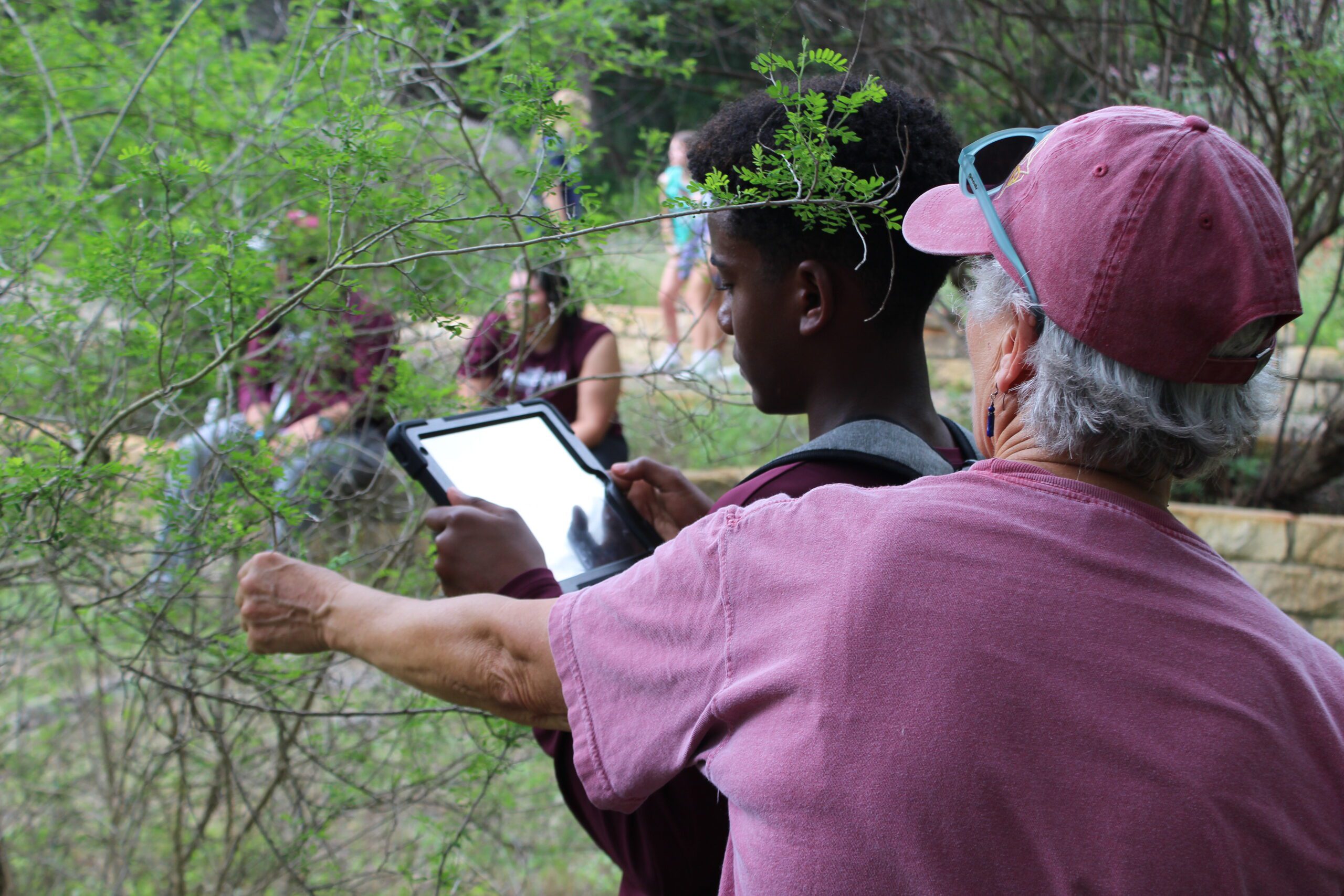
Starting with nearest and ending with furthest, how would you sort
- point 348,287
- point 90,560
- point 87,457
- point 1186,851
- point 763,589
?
point 1186,851 < point 763,589 < point 348,287 < point 87,457 < point 90,560

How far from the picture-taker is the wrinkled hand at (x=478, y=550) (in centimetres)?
141

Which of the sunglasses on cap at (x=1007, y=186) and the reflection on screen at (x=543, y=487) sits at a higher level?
the sunglasses on cap at (x=1007, y=186)

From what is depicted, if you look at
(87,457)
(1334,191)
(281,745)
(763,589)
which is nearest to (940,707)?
(763,589)

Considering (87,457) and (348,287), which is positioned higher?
(348,287)

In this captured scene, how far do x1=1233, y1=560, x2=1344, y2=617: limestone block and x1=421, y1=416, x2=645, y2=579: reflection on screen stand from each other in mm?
3752

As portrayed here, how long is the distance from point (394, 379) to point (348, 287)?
3.45 feet

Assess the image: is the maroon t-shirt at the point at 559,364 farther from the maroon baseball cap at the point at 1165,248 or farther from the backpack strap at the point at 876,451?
the maroon baseball cap at the point at 1165,248

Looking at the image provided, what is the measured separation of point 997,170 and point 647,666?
2.43 ft

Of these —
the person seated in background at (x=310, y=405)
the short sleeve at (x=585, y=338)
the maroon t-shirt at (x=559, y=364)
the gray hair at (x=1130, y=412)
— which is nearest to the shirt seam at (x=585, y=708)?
the gray hair at (x=1130, y=412)

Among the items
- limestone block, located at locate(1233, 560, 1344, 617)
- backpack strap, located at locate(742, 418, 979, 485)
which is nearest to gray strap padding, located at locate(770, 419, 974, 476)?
backpack strap, located at locate(742, 418, 979, 485)

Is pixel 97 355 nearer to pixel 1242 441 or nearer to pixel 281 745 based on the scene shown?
pixel 281 745

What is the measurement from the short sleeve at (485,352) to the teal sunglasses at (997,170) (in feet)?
4.63

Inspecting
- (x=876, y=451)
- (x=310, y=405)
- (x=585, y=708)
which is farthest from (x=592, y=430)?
(x=585, y=708)

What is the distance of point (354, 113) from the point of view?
1.61 m
